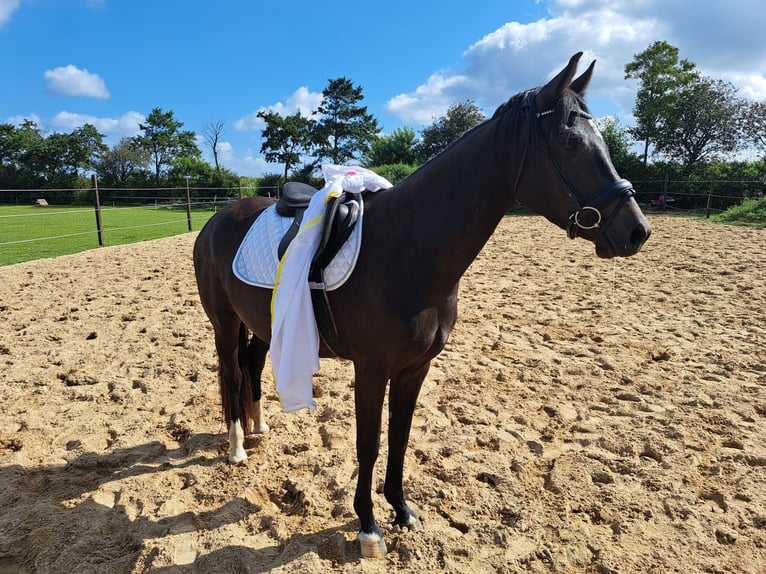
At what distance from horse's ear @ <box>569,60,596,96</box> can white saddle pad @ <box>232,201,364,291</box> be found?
40.8 inches

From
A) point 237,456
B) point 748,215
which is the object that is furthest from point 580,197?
point 748,215

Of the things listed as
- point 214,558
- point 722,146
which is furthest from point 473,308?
point 722,146

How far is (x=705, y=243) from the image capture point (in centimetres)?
988

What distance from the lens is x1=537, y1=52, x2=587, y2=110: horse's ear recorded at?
150 cm

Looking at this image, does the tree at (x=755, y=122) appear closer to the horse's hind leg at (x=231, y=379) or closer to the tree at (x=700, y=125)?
the tree at (x=700, y=125)

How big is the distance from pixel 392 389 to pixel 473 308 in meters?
3.97

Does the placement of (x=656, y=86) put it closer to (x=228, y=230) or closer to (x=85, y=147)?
(x=228, y=230)

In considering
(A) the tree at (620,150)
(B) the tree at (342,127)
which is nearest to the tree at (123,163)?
(B) the tree at (342,127)

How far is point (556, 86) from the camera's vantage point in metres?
1.54

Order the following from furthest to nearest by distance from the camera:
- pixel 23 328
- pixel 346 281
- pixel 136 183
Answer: pixel 136 183 < pixel 23 328 < pixel 346 281

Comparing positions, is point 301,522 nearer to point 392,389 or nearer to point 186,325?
point 392,389

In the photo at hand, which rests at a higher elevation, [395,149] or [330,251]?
[395,149]

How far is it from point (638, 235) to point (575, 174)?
0.98ft

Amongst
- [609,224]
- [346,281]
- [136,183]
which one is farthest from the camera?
[136,183]
